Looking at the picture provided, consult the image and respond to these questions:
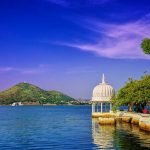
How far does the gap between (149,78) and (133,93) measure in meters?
4.84

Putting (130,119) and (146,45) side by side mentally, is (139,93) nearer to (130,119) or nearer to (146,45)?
(130,119)

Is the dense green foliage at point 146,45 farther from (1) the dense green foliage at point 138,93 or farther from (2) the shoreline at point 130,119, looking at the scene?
(2) the shoreline at point 130,119

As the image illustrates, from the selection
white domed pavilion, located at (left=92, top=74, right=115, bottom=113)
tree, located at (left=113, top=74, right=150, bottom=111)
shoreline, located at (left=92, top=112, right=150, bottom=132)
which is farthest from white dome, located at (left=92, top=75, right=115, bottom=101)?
tree, located at (left=113, top=74, right=150, bottom=111)

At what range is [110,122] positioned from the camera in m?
88.5

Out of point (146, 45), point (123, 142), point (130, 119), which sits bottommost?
point (123, 142)

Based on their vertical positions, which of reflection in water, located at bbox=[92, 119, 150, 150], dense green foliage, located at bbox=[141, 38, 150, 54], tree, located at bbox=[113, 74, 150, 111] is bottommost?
reflection in water, located at bbox=[92, 119, 150, 150]

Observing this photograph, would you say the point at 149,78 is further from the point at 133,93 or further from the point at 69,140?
the point at 69,140

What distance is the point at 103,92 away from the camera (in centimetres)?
12225

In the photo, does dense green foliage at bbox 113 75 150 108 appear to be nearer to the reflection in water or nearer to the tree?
the tree

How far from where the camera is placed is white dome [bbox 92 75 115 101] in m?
122

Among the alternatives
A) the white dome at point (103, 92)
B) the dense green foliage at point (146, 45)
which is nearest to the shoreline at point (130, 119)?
the white dome at point (103, 92)

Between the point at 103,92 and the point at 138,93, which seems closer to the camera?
the point at 138,93

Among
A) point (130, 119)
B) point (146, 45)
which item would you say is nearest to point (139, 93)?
point (130, 119)

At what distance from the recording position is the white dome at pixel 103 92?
401ft
